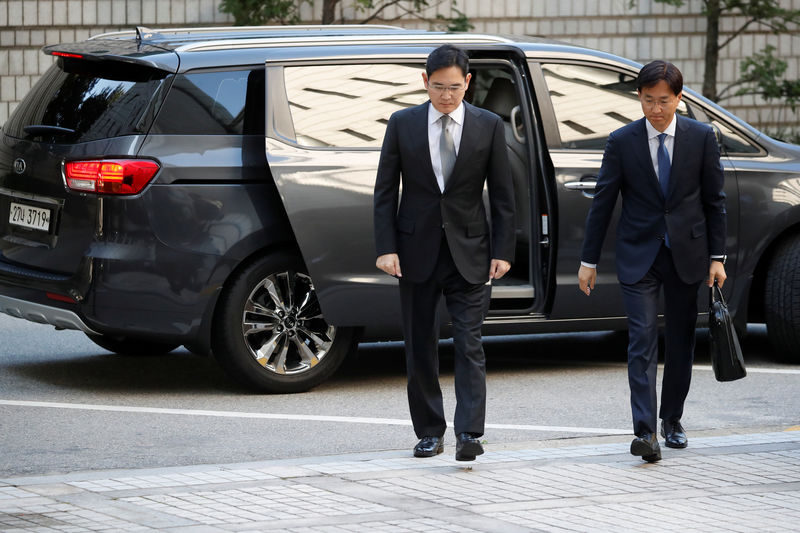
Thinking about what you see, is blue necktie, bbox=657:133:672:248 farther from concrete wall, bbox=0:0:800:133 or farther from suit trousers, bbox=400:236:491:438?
concrete wall, bbox=0:0:800:133

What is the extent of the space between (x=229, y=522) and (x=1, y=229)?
3.48 m

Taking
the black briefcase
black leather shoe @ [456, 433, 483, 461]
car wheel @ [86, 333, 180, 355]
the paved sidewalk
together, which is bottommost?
car wheel @ [86, 333, 180, 355]

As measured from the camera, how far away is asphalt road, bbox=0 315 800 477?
6594 millimetres

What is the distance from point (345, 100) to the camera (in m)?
7.87

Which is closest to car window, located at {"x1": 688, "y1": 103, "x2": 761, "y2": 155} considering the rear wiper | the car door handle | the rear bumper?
the car door handle

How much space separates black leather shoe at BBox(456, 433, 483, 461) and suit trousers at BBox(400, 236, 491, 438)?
0.03 m

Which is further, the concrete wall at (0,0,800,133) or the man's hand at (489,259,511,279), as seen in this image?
the concrete wall at (0,0,800,133)

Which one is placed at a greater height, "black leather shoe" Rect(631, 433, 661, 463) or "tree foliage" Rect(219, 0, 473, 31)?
"tree foliage" Rect(219, 0, 473, 31)

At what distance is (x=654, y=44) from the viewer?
20.1m

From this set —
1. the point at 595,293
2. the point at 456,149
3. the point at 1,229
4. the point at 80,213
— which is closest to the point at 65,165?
the point at 80,213

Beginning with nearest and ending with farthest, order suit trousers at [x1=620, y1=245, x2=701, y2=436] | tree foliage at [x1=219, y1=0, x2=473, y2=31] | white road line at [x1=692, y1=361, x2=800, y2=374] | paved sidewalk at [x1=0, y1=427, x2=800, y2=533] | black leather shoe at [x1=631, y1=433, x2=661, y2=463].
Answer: paved sidewalk at [x1=0, y1=427, x2=800, y2=533], black leather shoe at [x1=631, y1=433, x2=661, y2=463], suit trousers at [x1=620, y1=245, x2=701, y2=436], white road line at [x1=692, y1=361, x2=800, y2=374], tree foliage at [x1=219, y1=0, x2=473, y2=31]

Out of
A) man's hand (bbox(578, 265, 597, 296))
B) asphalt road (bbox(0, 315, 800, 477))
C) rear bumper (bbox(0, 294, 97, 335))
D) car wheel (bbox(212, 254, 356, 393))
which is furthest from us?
car wheel (bbox(212, 254, 356, 393))

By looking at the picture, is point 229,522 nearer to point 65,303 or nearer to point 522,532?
point 522,532

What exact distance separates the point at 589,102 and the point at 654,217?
225 centimetres
